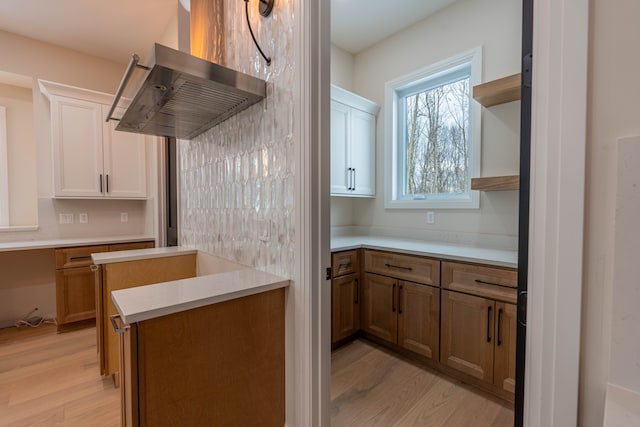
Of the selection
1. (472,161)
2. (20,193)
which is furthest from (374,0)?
(20,193)

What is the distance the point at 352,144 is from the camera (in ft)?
9.24

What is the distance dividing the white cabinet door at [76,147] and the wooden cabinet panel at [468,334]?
11.8 feet

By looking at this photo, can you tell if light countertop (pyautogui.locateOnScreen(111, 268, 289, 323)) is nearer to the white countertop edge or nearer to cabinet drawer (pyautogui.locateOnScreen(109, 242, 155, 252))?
the white countertop edge

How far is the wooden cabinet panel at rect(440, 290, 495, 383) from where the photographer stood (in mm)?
1762

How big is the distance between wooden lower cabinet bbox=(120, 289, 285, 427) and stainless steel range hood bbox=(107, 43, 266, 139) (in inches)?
36.5

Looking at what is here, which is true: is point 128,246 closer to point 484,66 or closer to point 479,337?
point 479,337

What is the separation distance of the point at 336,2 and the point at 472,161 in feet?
5.86

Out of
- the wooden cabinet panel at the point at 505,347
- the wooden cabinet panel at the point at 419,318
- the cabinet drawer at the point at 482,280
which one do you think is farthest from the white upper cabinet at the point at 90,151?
the wooden cabinet panel at the point at 505,347

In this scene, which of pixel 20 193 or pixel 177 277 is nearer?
pixel 177 277

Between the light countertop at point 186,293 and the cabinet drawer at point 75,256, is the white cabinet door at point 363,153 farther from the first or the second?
the cabinet drawer at point 75,256

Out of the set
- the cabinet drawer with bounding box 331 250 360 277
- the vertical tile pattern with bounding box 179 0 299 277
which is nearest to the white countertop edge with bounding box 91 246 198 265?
the vertical tile pattern with bounding box 179 0 299 277

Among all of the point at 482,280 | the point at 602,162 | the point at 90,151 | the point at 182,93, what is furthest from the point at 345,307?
the point at 90,151

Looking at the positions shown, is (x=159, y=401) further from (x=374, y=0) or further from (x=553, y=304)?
(x=374, y=0)

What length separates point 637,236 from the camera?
0.47m
